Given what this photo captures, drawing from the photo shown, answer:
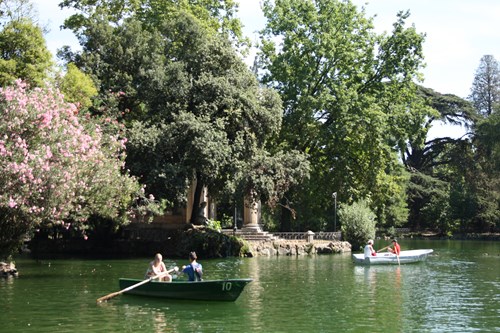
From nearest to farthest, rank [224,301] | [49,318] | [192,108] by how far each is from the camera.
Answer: [49,318]
[224,301]
[192,108]

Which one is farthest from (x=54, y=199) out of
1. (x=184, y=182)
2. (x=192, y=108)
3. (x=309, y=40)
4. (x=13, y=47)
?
(x=309, y=40)

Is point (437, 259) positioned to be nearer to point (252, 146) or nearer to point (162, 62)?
point (252, 146)

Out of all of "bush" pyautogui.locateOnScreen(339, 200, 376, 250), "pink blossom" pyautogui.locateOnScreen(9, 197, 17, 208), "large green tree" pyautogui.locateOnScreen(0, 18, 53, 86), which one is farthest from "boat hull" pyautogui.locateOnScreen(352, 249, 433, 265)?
"pink blossom" pyautogui.locateOnScreen(9, 197, 17, 208)

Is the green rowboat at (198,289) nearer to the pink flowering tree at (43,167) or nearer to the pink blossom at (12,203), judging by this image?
the pink flowering tree at (43,167)

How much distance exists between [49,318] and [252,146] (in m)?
24.1

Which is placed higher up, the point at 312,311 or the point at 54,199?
the point at 54,199

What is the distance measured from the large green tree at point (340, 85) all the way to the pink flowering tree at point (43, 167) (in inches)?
1020

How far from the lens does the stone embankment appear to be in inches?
1754

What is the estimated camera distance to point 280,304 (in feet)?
69.9

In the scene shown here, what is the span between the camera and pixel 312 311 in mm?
19891

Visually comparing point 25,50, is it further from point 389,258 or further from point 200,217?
point 389,258

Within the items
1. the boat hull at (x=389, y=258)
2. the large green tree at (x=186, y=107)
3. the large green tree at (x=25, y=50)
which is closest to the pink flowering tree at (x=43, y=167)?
the large green tree at (x=25, y=50)

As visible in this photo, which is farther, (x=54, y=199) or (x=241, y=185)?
(x=241, y=185)

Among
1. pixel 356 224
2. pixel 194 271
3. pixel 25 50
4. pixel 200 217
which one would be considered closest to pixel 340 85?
pixel 356 224
